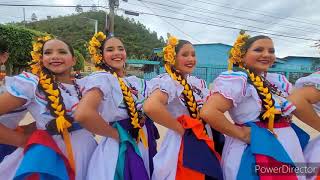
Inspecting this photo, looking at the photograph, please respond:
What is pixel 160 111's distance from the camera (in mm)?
2250

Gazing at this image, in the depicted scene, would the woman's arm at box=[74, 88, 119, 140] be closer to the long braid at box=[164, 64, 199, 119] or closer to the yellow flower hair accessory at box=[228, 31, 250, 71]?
the long braid at box=[164, 64, 199, 119]

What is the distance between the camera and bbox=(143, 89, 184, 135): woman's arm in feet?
7.39

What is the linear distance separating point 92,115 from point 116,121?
14.3 inches

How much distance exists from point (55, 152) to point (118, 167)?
0.43 m

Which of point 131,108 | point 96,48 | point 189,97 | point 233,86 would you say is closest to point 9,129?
point 131,108

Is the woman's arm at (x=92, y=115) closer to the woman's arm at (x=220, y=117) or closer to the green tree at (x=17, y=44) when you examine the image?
the woman's arm at (x=220, y=117)

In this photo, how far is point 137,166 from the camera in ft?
7.68

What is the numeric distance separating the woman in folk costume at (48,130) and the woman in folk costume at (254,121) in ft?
3.02

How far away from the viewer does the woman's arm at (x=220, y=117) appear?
6.97 ft

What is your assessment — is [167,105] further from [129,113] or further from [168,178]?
[168,178]

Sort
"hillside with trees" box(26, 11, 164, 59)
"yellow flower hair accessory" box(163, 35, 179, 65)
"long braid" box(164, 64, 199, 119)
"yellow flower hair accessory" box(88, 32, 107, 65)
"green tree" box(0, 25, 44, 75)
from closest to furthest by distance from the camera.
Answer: "long braid" box(164, 64, 199, 119)
"yellow flower hair accessory" box(163, 35, 179, 65)
"yellow flower hair accessory" box(88, 32, 107, 65)
"green tree" box(0, 25, 44, 75)
"hillside with trees" box(26, 11, 164, 59)

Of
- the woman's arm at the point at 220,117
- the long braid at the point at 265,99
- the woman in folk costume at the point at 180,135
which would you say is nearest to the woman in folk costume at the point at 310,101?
the long braid at the point at 265,99

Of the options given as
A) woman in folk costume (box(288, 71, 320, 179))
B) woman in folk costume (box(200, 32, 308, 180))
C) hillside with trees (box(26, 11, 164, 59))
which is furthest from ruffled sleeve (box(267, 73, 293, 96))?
hillside with trees (box(26, 11, 164, 59))

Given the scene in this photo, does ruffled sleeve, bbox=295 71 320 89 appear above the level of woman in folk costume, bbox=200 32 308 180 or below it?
above
